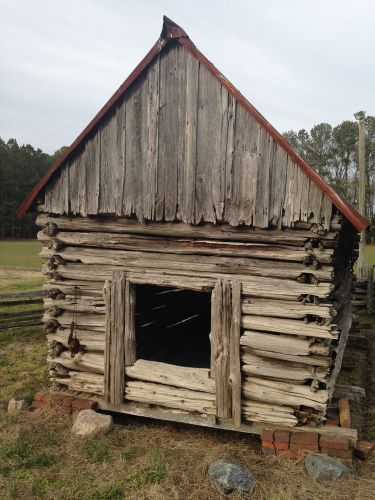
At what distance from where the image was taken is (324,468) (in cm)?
572

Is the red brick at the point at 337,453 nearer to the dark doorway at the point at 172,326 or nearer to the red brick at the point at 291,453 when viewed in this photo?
the red brick at the point at 291,453

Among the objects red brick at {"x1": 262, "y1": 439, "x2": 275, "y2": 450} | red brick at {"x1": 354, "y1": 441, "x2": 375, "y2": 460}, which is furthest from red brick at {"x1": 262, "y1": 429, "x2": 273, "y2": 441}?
red brick at {"x1": 354, "y1": 441, "x2": 375, "y2": 460}

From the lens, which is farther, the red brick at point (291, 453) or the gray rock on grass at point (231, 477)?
the red brick at point (291, 453)

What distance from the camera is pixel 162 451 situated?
6.36m

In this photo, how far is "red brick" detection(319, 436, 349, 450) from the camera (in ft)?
19.9

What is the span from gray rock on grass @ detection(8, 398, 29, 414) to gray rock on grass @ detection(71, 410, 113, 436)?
1.23 m

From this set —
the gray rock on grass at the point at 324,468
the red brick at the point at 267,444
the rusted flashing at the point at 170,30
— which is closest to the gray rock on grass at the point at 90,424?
the red brick at the point at 267,444

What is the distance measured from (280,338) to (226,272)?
1255 mm

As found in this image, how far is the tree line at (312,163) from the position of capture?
63344 mm

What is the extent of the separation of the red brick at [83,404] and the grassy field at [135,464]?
8.5 inches

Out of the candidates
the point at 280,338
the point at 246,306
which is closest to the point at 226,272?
the point at 246,306

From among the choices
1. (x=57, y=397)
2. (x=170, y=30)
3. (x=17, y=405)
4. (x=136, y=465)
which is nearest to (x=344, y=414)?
(x=136, y=465)

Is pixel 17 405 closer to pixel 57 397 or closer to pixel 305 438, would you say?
pixel 57 397

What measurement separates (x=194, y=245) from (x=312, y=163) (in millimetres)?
61358
